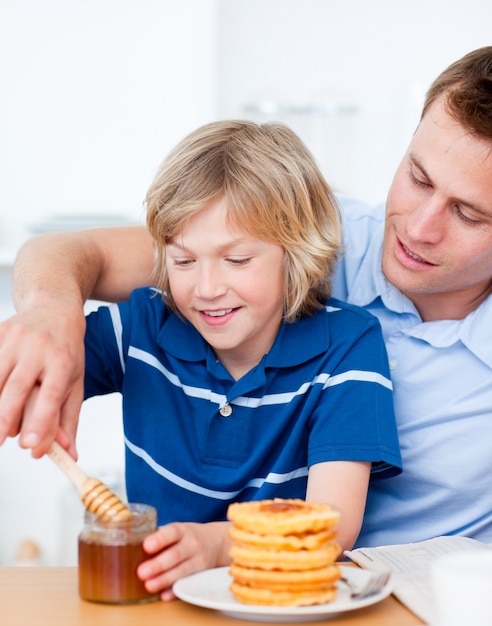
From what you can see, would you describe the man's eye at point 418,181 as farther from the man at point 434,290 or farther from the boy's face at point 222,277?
the boy's face at point 222,277

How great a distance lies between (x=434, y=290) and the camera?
1603 millimetres

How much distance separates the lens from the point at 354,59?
10.6ft

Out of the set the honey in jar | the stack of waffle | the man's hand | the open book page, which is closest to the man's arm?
the man's hand

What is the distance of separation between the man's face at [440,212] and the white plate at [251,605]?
66 centimetres

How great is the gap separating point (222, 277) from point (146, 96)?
1.67 meters

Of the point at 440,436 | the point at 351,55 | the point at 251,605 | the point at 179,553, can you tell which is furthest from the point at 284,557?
the point at 351,55

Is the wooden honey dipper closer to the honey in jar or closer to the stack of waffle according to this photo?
the honey in jar

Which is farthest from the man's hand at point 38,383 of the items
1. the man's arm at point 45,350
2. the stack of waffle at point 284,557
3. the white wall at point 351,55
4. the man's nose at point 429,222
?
the white wall at point 351,55

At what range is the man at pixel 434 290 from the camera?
4.96 ft

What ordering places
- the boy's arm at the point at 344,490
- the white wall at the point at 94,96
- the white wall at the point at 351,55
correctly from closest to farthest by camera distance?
the boy's arm at the point at 344,490 < the white wall at the point at 94,96 < the white wall at the point at 351,55

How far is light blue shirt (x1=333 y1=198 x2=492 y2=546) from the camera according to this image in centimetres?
157

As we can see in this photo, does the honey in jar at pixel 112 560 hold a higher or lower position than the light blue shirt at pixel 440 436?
higher

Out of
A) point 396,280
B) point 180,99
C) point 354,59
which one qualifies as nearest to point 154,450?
point 396,280

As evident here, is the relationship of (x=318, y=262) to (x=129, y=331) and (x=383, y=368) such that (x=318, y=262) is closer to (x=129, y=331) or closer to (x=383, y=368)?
(x=383, y=368)
